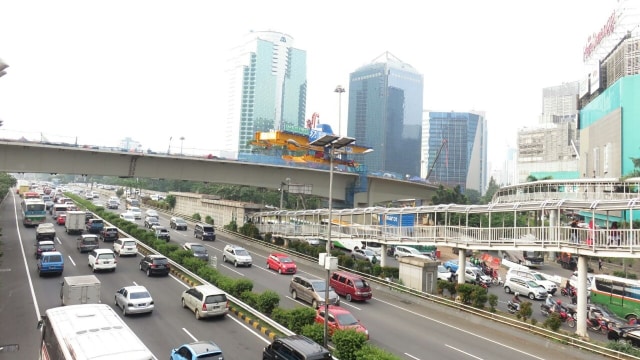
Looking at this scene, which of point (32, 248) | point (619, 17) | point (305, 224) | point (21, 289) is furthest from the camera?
point (619, 17)

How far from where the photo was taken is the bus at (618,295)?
27.5m

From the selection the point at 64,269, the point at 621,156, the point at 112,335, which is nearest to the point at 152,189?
the point at 64,269

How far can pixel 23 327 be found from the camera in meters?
18.2

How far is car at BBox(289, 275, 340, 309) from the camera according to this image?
22.7 meters

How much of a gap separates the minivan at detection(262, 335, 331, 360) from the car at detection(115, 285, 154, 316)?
8479 millimetres

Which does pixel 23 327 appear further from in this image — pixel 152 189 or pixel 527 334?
pixel 152 189

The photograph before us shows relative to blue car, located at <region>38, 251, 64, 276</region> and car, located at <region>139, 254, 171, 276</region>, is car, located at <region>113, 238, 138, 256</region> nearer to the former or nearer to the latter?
car, located at <region>139, 254, 171, 276</region>

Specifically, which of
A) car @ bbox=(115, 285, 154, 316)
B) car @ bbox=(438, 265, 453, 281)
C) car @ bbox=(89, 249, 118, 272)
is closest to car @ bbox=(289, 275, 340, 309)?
car @ bbox=(115, 285, 154, 316)

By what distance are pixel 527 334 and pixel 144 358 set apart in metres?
18.3

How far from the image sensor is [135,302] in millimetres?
20109

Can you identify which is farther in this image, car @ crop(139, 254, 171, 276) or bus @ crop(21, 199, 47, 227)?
bus @ crop(21, 199, 47, 227)

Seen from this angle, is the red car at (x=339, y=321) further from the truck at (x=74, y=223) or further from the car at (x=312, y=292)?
the truck at (x=74, y=223)

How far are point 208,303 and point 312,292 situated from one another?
6.03 meters

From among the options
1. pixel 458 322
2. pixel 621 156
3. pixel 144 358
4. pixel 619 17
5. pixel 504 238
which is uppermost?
pixel 619 17
